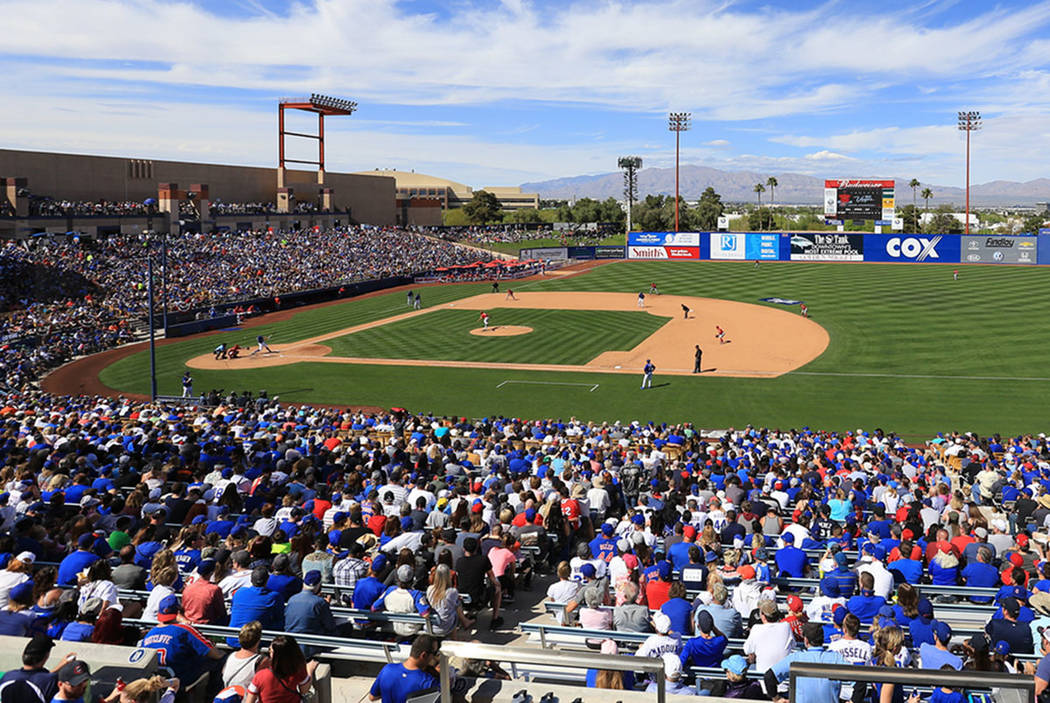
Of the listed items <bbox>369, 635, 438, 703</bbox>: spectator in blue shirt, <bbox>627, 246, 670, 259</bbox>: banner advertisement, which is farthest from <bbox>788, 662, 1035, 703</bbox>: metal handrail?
<bbox>627, 246, 670, 259</bbox>: banner advertisement

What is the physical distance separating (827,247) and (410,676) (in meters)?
84.7

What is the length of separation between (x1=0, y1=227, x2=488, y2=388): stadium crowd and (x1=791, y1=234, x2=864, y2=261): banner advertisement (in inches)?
1484

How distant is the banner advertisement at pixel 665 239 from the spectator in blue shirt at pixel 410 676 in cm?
8466

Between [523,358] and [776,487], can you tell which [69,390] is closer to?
[523,358]

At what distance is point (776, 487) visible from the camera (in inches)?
597

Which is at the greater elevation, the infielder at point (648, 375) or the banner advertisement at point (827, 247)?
the banner advertisement at point (827, 247)

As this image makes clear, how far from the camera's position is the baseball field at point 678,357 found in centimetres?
3025

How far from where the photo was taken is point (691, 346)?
4159cm

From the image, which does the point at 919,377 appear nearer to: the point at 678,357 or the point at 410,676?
the point at 678,357

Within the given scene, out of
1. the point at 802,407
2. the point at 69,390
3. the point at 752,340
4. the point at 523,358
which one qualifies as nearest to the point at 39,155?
the point at 69,390

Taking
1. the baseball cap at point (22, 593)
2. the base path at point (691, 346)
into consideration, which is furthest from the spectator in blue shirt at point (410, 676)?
the base path at point (691, 346)

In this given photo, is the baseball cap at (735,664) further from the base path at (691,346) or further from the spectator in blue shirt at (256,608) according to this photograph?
the base path at (691,346)

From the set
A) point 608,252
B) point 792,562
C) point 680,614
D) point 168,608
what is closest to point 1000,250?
point 608,252

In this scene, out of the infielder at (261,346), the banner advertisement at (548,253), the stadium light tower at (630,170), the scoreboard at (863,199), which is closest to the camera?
the infielder at (261,346)
